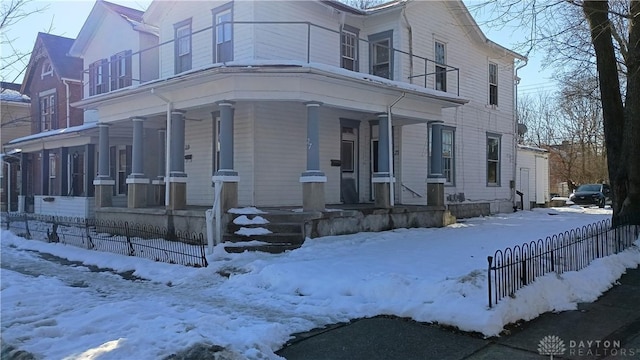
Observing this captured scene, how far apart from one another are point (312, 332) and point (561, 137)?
5162cm

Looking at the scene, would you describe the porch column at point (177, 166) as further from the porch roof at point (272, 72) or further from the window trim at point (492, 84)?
the window trim at point (492, 84)

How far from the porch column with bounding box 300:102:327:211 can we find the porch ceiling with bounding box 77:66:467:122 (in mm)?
436

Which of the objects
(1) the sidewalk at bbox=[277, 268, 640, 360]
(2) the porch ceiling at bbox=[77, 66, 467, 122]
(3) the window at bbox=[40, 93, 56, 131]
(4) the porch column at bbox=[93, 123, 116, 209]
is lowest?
(1) the sidewalk at bbox=[277, 268, 640, 360]

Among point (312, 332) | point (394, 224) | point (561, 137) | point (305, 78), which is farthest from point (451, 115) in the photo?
point (561, 137)

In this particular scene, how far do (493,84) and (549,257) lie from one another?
1569 cm

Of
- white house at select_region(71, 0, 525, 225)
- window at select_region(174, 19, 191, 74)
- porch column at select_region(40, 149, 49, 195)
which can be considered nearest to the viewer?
white house at select_region(71, 0, 525, 225)

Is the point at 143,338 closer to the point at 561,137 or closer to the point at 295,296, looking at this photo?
the point at 295,296

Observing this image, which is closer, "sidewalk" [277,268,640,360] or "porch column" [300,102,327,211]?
"sidewalk" [277,268,640,360]

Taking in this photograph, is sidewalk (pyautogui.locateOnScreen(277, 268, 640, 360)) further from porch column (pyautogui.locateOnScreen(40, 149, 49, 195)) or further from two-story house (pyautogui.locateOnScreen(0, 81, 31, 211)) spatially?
two-story house (pyautogui.locateOnScreen(0, 81, 31, 211))

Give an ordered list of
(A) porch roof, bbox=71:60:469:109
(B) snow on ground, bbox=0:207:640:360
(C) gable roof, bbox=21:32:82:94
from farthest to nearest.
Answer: (C) gable roof, bbox=21:32:82:94
(A) porch roof, bbox=71:60:469:109
(B) snow on ground, bbox=0:207:640:360

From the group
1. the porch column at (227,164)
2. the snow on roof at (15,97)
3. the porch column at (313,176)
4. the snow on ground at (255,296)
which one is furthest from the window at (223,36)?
the snow on roof at (15,97)

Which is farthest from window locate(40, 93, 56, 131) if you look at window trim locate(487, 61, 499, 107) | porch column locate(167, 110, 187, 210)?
window trim locate(487, 61, 499, 107)

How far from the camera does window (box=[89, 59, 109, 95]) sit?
20386mm

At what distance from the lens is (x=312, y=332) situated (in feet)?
19.7
